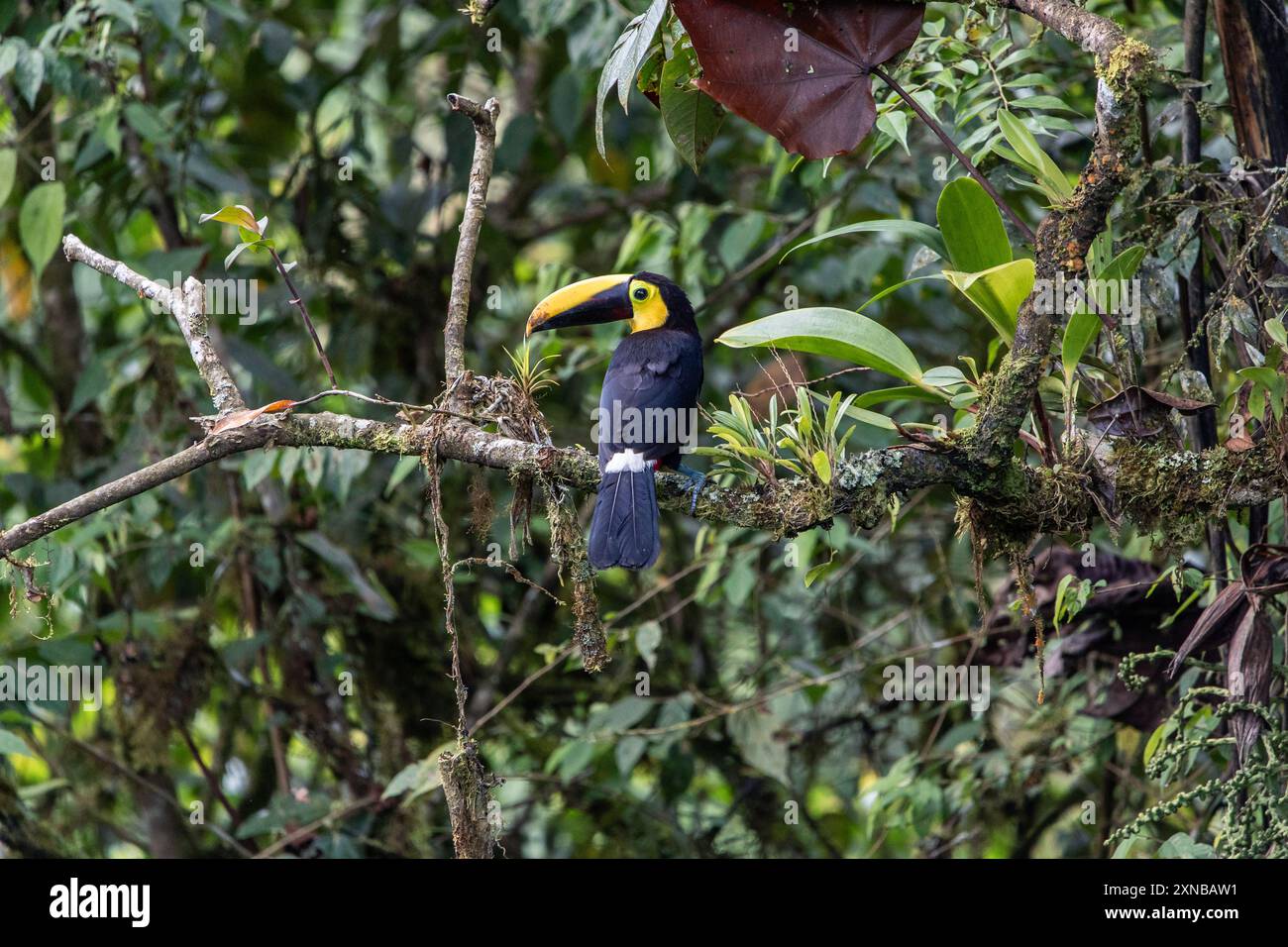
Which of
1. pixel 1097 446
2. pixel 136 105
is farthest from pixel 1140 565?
pixel 136 105

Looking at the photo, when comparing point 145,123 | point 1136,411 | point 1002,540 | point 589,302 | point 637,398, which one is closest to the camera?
point 1136,411

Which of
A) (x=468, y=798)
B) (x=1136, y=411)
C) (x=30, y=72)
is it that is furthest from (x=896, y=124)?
(x=30, y=72)

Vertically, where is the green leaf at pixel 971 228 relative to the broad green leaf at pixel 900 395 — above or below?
above

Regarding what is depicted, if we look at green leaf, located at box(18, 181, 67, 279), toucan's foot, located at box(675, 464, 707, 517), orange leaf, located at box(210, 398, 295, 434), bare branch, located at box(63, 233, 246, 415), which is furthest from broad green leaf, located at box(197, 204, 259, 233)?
green leaf, located at box(18, 181, 67, 279)

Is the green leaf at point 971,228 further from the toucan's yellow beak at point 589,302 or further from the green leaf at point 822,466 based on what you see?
the toucan's yellow beak at point 589,302

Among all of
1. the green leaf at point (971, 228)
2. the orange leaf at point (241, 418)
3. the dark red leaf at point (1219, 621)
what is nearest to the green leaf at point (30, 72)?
the orange leaf at point (241, 418)

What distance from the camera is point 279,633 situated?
4.11 meters

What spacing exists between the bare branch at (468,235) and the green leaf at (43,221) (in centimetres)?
157

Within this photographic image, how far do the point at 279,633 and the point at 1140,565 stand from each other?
8.49ft

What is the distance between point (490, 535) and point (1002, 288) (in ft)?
7.39

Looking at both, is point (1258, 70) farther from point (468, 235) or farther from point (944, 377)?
point (468, 235)

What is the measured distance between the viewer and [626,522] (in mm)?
2623

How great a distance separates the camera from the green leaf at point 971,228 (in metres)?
2.19

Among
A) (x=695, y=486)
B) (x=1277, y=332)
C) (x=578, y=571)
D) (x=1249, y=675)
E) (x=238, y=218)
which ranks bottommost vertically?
(x=1249, y=675)
